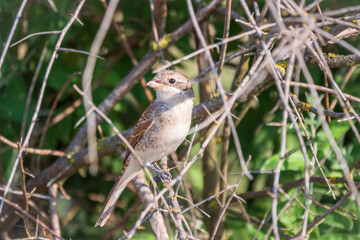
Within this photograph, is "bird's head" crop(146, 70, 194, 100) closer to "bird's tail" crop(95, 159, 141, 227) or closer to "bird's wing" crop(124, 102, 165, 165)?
"bird's wing" crop(124, 102, 165, 165)

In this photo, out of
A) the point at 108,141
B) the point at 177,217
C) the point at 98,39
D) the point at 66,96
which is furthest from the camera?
the point at 66,96

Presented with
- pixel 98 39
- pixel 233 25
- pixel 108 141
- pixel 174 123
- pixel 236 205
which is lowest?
pixel 236 205

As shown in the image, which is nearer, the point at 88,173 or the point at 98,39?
the point at 98,39

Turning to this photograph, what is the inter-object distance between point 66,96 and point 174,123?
5.13ft

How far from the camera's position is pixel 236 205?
5.04 metres

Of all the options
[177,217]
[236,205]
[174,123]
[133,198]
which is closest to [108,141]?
[174,123]

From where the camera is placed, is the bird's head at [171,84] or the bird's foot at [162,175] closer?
the bird's foot at [162,175]

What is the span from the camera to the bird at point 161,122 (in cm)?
389

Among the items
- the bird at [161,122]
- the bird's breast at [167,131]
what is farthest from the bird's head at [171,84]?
the bird's breast at [167,131]

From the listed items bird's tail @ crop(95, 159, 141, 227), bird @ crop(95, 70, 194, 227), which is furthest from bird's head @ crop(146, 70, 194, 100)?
bird's tail @ crop(95, 159, 141, 227)

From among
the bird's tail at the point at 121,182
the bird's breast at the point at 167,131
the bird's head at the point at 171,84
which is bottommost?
the bird's tail at the point at 121,182

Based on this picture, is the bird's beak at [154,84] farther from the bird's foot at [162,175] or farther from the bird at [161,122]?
the bird's foot at [162,175]

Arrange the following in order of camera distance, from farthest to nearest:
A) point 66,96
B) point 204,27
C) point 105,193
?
1. point 105,193
2. point 66,96
3. point 204,27

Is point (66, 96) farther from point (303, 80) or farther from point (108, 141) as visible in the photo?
point (303, 80)
